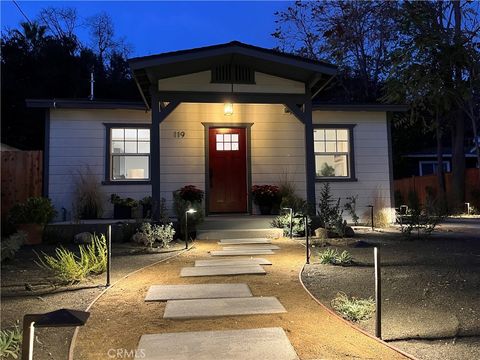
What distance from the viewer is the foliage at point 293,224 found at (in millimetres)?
9227

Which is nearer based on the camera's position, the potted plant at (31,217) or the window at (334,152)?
the potted plant at (31,217)

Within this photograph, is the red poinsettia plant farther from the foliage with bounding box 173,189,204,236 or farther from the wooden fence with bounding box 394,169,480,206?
the wooden fence with bounding box 394,169,480,206

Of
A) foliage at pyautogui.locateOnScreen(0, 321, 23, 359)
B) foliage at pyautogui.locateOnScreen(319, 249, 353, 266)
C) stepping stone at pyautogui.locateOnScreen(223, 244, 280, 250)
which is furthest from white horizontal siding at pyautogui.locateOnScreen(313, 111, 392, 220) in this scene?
foliage at pyautogui.locateOnScreen(0, 321, 23, 359)

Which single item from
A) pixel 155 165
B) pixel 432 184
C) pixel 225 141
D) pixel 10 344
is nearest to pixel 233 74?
pixel 225 141

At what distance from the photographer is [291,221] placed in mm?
9211

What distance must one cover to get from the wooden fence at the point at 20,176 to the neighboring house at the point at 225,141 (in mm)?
344

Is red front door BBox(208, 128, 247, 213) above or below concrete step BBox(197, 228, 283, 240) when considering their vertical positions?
above

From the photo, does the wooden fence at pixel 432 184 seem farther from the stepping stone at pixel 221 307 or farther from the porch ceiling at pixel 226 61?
the stepping stone at pixel 221 307

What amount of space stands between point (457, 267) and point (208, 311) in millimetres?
3600

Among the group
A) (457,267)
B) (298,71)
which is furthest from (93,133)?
(457,267)

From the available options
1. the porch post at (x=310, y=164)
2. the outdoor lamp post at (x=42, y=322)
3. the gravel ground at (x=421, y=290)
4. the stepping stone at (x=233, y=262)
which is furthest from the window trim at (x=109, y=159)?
the outdoor lamp post at (x=42, y=322)

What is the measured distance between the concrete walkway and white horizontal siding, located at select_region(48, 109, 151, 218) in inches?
230

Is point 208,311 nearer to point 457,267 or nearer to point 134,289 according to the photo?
point 134,289

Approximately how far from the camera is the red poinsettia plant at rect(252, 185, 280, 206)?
10.9m
